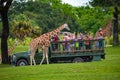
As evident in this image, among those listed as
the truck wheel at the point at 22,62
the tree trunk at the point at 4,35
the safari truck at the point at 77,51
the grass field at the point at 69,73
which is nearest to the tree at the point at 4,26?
the tree trunk at the point at 4,35

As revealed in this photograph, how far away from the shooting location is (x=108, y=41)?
165ft

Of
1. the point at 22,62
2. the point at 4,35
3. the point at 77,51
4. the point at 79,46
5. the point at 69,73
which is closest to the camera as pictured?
the point at 69,73

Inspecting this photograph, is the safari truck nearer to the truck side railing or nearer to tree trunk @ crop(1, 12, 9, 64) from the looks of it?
the truck side railing

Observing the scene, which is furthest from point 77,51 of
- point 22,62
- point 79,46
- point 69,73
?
point 69,73

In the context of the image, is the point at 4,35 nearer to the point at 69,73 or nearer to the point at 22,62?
the point at 22,62

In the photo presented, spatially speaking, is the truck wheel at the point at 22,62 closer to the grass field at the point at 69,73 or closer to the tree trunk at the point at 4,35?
the tree trunk at the point at 4,35

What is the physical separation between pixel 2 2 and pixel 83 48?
561 cm

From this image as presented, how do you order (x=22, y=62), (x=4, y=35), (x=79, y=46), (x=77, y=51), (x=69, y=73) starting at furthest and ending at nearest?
(x=4, y=35) < (x=22, y=62) < (x=79, y=46) < (x=77, y=51) < (x=69, y=73)

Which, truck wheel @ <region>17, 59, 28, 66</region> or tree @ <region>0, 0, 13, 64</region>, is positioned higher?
tree @ <region>0, 0, 13, 64</region>

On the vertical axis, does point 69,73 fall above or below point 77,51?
below

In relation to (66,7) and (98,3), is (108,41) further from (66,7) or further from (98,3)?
(66,7)

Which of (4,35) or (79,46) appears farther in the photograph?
(4,35)

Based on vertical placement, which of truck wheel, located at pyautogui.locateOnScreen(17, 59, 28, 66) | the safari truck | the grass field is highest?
the safari truck

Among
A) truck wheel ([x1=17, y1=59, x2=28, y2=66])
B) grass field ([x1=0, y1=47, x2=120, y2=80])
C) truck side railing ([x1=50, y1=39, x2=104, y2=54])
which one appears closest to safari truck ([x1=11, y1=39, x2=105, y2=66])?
truck side railing ([x1=50, y1=39, x2=104, y2=54])
